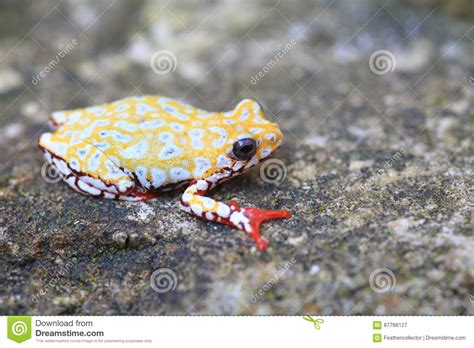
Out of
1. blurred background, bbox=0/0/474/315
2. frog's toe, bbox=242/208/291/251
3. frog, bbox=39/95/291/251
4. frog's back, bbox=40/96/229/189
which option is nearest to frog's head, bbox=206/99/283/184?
frog, bbox=39/95/291/251

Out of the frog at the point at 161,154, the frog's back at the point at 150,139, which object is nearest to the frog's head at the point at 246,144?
the frog at the point at 161,154

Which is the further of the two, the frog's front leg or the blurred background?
the frog's front leg

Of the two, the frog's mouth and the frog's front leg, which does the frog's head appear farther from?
the frog's front leg

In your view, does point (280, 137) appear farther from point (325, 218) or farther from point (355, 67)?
point (355, 67)

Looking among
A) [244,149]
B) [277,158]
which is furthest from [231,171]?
[277,158]
